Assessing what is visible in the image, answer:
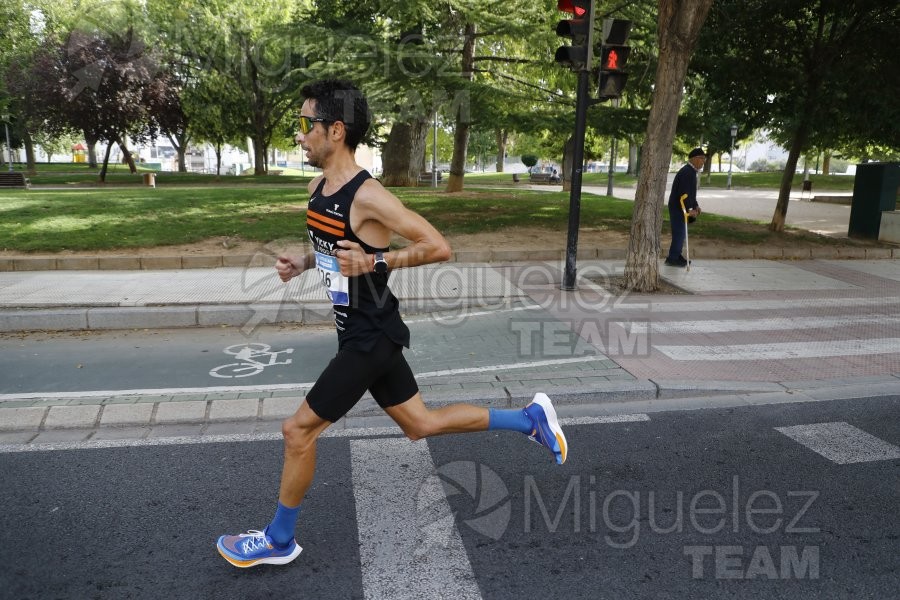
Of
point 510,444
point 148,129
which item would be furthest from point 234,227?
point 148,129

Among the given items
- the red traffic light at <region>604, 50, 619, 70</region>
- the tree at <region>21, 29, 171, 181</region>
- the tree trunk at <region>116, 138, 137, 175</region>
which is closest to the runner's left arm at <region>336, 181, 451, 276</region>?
the red traffic light at <region>604, 50, 619, 70</region>

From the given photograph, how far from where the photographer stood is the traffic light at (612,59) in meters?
8.24

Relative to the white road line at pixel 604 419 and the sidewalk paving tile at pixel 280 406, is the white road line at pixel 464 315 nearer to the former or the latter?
the sidewalk paving tile at pixel 280 406

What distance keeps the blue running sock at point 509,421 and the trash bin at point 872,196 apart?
43.8ft

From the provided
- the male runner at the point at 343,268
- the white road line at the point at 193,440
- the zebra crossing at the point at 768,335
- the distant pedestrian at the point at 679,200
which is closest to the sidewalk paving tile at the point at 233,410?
the white road line at the point at 193,440

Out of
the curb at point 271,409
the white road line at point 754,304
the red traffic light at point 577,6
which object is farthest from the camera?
the red traffic light at point 577,6

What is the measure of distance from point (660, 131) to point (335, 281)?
6.85 m

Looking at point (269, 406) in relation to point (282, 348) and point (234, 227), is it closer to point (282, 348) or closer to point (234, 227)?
point (282, 348)

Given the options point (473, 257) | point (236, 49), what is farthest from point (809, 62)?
point (236, 49)

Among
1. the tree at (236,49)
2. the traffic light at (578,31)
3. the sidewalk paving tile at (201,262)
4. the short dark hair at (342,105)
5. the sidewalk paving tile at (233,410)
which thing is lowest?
the sidewalk paving tile at (233,410)

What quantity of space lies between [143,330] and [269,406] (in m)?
2.96

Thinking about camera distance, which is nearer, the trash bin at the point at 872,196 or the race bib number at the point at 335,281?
the race bib number at the point at 335,281

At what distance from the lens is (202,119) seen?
35.0 m

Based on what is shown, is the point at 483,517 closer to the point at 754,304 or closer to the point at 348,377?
the point at 348,377
